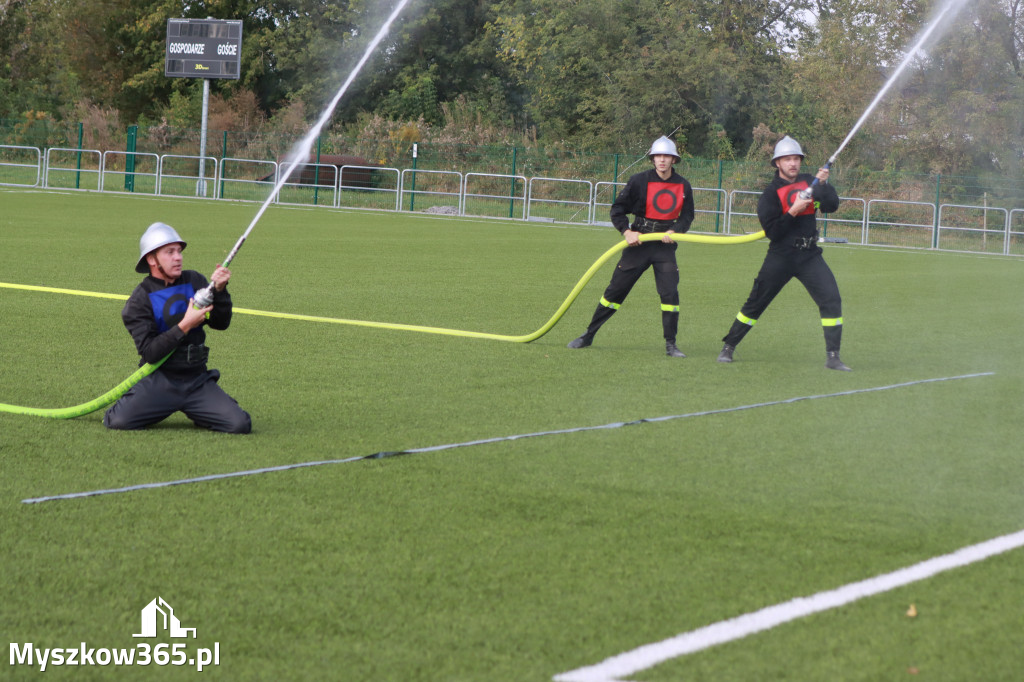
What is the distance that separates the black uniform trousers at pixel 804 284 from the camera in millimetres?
9578

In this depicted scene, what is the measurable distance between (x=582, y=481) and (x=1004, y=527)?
1759 mm

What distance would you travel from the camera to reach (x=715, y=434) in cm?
679

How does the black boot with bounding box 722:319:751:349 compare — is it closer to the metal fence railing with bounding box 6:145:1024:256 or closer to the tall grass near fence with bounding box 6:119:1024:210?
the metal fence railing with bounding box 6:145:1024:256

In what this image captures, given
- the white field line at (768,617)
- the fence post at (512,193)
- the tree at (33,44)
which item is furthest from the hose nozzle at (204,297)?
the tree at (33,44)

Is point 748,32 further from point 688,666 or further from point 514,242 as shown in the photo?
point 688,666

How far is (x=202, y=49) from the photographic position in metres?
38.0

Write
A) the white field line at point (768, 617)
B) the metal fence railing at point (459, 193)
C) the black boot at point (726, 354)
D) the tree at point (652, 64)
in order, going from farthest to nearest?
the tree at point (652, 64) < the metal fence railing at point (459, 193) < the black boot at point (726, 354) < the white field line at point (768, 617)

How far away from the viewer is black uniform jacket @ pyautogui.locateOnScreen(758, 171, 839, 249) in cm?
949

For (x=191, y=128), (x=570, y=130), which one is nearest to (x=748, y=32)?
(x=570, y=130)

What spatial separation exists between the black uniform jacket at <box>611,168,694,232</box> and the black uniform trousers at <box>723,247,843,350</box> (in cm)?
98

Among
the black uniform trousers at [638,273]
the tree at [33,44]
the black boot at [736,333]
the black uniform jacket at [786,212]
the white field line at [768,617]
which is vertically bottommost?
the white field line at [768,617]

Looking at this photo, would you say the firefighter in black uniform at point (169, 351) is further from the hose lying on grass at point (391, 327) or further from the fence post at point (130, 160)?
the fence post at point (130, 160)

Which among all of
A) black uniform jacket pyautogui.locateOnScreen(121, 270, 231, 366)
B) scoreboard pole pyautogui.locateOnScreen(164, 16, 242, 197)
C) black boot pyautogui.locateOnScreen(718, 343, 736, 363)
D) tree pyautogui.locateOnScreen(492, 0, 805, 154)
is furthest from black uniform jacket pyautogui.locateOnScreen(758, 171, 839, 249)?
tree pyautogui.locateOnScreen(492, 0, 805, 154)

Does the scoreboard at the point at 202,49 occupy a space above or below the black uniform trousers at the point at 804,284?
above
